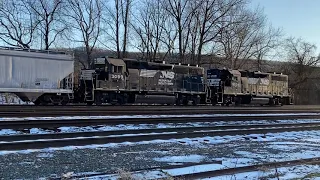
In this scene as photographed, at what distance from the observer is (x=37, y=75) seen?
23.5 meters

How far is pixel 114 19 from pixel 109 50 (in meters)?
4.17

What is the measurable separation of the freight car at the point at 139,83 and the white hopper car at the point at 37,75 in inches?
77.1

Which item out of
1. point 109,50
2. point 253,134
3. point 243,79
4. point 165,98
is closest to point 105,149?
point 253,134

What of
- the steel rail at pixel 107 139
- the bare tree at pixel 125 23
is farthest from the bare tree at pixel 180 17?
the steel rail at pixel 107 139

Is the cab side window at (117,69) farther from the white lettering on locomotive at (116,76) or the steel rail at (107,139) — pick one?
the steel rail at (107,139)

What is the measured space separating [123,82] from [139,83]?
1497mm

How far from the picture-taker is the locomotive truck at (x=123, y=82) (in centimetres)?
2291

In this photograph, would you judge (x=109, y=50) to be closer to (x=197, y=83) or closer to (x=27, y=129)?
(x=197, y=83)

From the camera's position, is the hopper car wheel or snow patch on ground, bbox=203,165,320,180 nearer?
snow patch on ground, bbox=203,165,320,180

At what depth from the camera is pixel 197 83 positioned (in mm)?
32875

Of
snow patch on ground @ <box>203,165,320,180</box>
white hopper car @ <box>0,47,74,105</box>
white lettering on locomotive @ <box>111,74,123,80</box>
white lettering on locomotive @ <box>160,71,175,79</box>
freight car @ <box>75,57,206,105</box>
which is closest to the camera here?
snow patch on ground @ <box>203,165,320,180</box>

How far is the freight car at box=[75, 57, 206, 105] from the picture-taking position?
26.4 metres

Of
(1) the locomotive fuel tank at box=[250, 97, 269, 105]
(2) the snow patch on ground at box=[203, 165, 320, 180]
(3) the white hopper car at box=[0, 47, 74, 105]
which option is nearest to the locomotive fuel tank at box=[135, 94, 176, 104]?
(3) the white hopper car at box=[0, 47, 74, 105]

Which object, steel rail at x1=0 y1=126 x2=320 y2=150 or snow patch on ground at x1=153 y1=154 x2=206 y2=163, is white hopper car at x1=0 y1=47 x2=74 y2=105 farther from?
snow patch on ground at x1=153 y1=154 x2=206 y2=163
